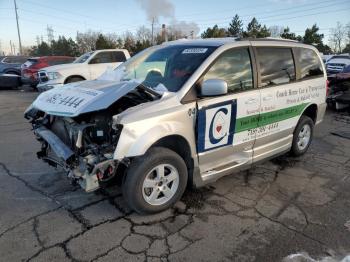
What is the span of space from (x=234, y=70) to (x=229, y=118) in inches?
25.1

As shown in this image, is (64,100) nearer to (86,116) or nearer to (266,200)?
(86,116)

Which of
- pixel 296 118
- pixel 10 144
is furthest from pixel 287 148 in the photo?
pixel 10 144

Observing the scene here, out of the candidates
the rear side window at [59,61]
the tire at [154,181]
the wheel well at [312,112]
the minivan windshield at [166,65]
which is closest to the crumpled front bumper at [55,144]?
the tire at [154,181]

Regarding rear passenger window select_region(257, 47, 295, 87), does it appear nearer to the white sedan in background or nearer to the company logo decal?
the company logo decal

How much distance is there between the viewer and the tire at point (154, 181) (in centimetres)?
340

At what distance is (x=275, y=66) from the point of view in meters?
4.76

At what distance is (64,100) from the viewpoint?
3723 millimetres

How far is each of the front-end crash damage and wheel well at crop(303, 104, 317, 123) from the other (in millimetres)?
3223

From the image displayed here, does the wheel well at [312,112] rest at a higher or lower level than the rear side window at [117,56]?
lower

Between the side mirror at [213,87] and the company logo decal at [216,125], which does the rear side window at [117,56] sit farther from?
the side mirror at [213,87]

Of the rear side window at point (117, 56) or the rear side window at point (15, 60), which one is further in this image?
the rear side window at point (15, 60)

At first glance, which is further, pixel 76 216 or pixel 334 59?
pixel 334 59

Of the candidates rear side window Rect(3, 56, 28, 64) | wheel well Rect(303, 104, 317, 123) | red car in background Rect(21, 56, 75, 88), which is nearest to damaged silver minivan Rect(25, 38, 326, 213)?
wheel well Rect(303, 104, 317, 123)

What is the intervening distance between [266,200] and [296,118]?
67.6 inches
